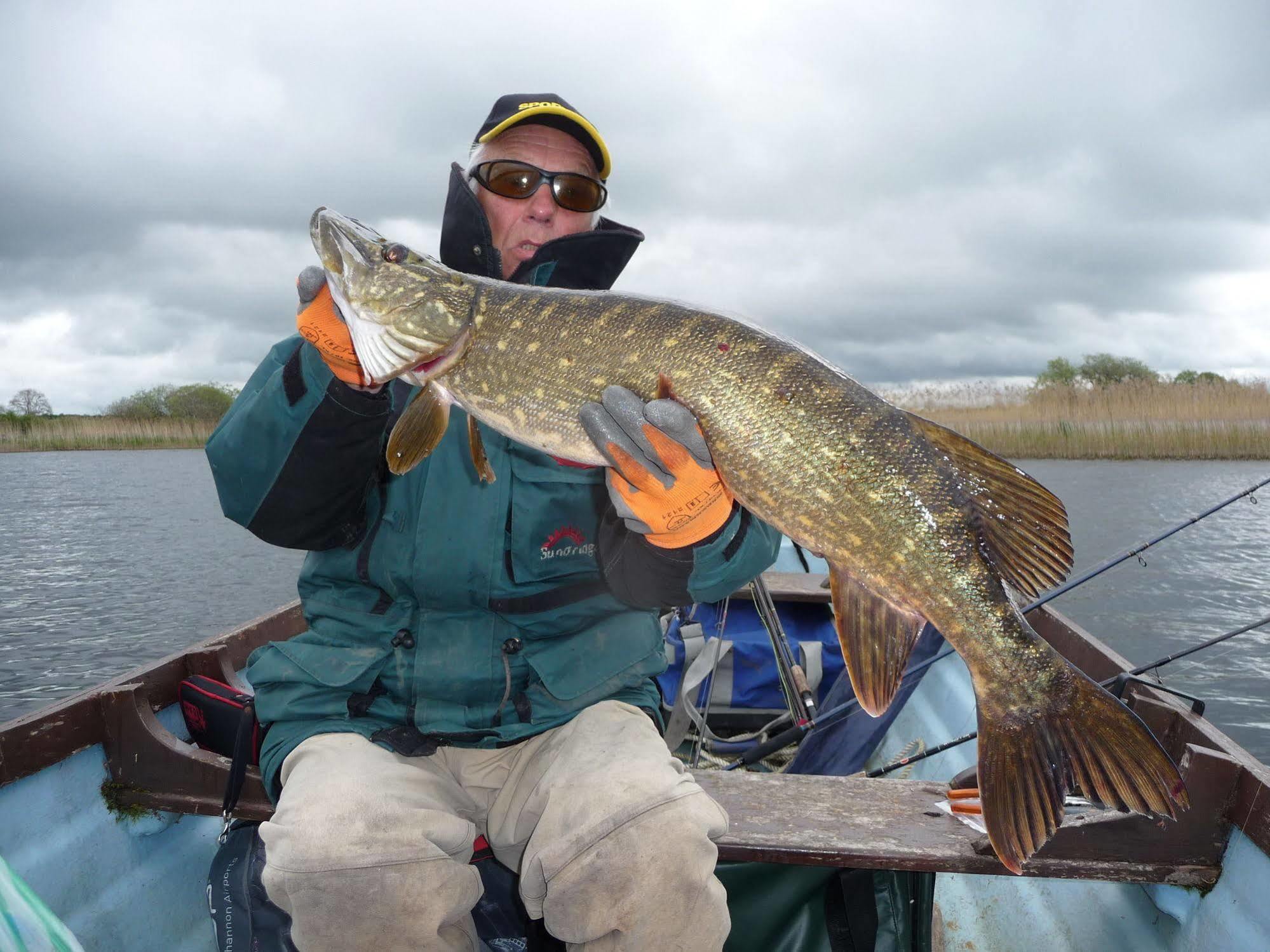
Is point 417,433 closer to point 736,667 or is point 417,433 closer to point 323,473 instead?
point 323,473

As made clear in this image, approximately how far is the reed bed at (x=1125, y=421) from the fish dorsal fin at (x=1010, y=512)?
48.6 feet

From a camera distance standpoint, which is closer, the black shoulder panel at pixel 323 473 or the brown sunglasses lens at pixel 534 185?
the black shoulder panel at pixel 323 473

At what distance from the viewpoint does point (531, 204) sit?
2.78 meters

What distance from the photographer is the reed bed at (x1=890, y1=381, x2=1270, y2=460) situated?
50.9 ft

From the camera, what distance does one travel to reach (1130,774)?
1.61 m

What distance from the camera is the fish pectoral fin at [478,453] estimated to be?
2.09m

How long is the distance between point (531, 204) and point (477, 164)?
232 mm

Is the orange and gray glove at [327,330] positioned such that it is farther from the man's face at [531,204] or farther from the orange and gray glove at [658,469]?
the man's face at [531,204]

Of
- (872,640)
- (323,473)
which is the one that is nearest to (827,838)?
(872,640)

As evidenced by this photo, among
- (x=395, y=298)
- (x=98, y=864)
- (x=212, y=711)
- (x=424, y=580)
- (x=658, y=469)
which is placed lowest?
(x=98, y=864)

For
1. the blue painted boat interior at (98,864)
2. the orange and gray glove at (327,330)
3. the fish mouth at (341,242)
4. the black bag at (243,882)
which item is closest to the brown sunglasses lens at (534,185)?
the fish mouth at (341,242)

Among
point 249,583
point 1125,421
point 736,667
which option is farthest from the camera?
point 1125,421

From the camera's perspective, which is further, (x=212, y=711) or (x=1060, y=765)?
(x=212, y=711)

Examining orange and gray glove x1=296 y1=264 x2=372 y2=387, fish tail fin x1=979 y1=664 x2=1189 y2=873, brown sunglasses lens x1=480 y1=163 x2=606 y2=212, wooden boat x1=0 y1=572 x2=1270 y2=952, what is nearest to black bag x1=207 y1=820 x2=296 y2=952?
wooden boat x1=0 y1=572 x2=1270 y2=952
